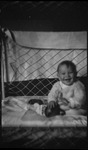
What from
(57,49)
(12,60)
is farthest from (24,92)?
(57,49)

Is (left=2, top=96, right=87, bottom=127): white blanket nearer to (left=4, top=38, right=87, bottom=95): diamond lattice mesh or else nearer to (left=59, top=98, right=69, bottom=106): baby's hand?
(left=59, top=98, right=69, bottom=106): baby's hand

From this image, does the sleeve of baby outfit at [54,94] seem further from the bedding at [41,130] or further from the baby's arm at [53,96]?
the bedding at [41,130]

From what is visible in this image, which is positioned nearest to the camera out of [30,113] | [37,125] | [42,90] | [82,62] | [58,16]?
[58,16]

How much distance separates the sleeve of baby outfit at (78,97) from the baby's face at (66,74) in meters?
0.05

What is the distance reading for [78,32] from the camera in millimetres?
886

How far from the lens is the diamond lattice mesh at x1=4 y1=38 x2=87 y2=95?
3.28 feet

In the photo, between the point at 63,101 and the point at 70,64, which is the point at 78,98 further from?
the point at 70,64

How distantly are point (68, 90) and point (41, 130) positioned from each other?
0.33 metres

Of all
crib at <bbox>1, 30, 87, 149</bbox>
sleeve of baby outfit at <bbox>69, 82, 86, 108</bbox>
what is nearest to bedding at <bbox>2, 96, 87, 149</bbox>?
crib at <bbox>1, 30, 87, 149</bbox>

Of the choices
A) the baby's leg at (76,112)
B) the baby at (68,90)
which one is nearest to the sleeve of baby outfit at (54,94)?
the baby at (68,90)

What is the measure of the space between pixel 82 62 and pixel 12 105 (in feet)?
1.67

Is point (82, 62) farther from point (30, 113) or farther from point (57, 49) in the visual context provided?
point (30, 113)

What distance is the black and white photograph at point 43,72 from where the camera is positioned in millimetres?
666

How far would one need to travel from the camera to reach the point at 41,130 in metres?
0.78
